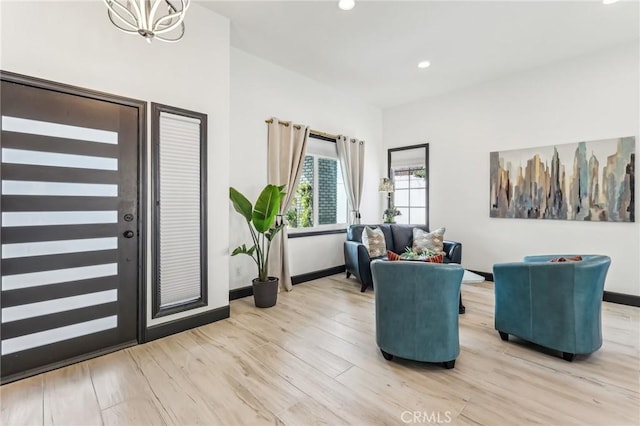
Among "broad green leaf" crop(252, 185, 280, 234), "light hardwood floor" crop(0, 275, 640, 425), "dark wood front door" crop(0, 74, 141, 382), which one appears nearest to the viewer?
"light hardwood floor" crop(0, 275, 640, 425)

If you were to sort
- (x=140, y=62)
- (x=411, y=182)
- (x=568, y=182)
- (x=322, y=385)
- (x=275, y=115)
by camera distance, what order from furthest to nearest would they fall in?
(x=411, y=182), (x=275, y=115), (x=568, y=182), (x=140, y=62), (x=322, y=385)

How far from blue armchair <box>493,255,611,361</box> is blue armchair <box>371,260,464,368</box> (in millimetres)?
774

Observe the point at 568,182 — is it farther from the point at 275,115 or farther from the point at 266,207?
the point at 275,115

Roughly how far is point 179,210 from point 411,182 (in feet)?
14.7

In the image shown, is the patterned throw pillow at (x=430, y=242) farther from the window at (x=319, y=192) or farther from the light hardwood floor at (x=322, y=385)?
the light hardwood floor at (x=322, y=385)

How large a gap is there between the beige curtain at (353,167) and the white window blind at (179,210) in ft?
9.38

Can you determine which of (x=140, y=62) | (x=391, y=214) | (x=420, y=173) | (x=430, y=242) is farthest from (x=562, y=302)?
(x=140, y=62)

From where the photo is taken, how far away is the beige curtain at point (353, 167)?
17.5ft

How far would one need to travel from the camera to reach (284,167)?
14.4 feet

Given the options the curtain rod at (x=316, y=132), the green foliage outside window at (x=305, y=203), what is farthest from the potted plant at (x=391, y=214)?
the curtain rod at (x=316, y=132)

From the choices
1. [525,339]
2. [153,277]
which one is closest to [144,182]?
[153,277]

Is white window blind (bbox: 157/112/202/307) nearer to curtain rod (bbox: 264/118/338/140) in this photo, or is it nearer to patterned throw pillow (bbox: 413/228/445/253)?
curtain rod (bbox: 264/118/338/140)

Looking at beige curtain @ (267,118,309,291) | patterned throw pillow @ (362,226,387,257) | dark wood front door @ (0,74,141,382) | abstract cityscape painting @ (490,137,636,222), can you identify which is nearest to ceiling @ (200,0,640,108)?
beige curtain @ (267,118,309,291)

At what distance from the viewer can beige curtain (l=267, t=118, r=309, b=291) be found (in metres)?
4.22
